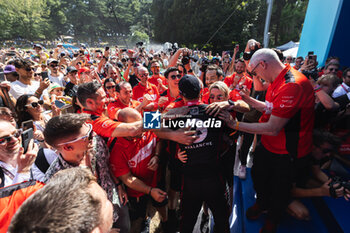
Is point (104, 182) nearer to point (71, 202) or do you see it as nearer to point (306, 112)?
point (71, 202)

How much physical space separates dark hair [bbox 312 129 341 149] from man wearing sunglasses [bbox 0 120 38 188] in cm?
283

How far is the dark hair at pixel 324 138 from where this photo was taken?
1510 millimetres

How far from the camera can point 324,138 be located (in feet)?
5.49

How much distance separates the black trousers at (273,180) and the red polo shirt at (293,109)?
5.7 inches

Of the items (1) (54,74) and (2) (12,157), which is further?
(1) (54,74)

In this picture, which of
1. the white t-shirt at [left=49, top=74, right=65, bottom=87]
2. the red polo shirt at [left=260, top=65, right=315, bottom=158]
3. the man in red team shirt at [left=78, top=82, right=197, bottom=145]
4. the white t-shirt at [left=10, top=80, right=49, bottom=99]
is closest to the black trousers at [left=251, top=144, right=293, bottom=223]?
the red polo shirt at [left=260, top=65, right=315, bottom=158]

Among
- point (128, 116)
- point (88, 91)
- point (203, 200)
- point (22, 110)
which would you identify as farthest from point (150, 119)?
point (22, 110)

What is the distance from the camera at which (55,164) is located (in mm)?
1741

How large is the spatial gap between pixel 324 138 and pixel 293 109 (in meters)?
0.40

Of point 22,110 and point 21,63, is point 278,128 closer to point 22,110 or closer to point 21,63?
point 22,110

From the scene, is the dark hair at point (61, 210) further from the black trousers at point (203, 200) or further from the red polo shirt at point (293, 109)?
the red polo shirt at point (293, 109)

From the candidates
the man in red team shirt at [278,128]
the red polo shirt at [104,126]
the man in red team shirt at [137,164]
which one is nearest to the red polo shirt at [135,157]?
the man in red team shirt at [137,164]

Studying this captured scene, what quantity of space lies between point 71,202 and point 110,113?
2229 millimetres

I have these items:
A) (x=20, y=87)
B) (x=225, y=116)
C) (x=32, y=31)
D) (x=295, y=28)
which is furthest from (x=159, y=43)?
(x=225, y=116)
